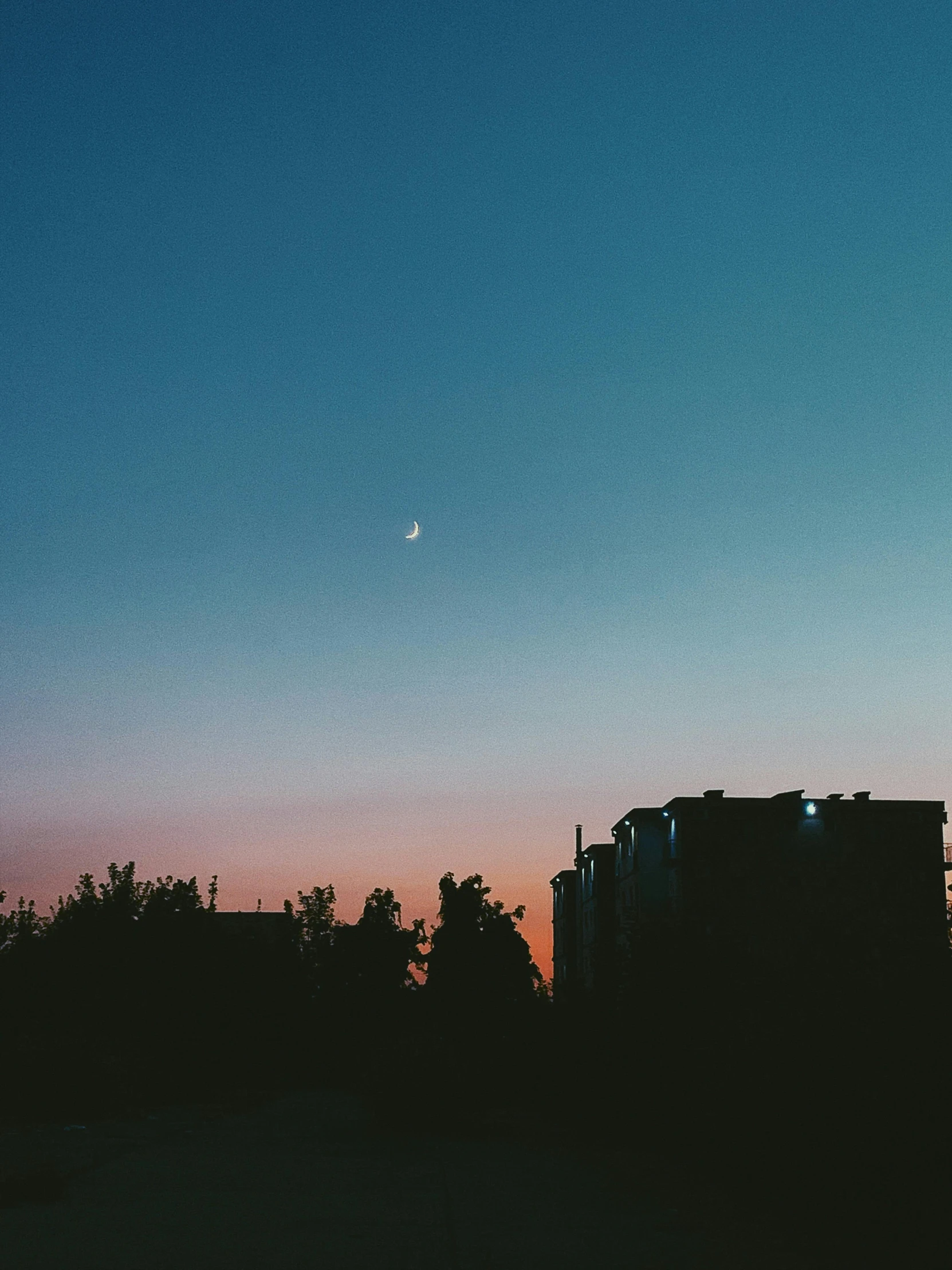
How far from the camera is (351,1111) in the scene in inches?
1130

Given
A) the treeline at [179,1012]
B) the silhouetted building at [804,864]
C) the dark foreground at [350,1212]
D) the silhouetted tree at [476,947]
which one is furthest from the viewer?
the silhouetted tree at [476,947]

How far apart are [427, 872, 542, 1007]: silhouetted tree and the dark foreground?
5010 cm

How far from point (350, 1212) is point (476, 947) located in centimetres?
6031

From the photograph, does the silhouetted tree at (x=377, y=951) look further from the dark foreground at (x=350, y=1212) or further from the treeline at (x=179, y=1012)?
the dark foreground at (x=350, y=1212)

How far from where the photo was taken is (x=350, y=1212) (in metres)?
12.5

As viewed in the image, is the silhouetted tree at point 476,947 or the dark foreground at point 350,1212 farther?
the silhouetted tree at point 476,947

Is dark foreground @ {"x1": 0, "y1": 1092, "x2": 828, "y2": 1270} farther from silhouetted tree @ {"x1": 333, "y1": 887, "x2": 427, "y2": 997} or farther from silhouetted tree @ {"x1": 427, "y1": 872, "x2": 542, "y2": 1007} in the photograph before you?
silhouetted tree @ {"x1": 427, "y1": 872, "x2": 542, "y2": 1007}

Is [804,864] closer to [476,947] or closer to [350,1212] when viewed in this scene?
[476,947]

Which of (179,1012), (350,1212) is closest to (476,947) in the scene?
(179,1012)

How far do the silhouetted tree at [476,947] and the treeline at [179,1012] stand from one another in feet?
33.1

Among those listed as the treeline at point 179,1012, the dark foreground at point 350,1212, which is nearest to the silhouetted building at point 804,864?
the treeline at point 179,1012

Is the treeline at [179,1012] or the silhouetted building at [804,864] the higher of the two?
the silhouetted building at [804,864]

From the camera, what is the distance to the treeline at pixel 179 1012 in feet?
93.1

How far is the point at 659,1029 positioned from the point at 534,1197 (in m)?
5.76
